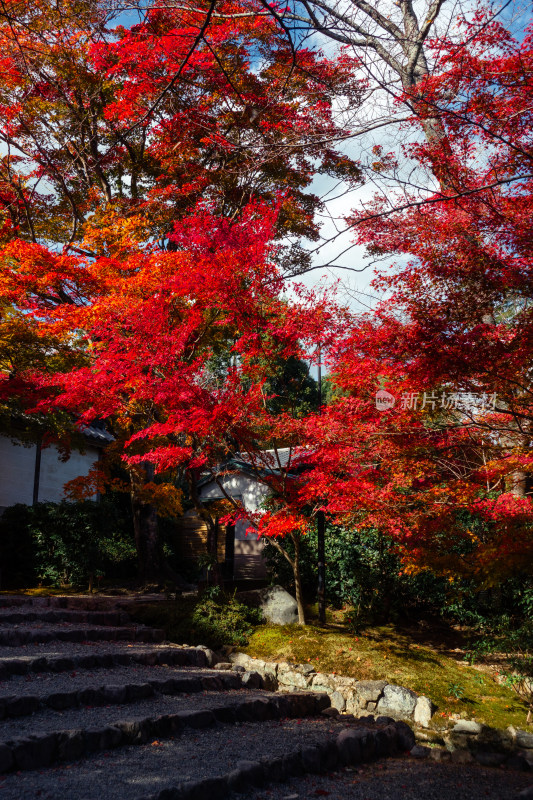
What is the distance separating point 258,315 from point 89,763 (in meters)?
5.92

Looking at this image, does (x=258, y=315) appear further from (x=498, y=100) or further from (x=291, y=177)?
(x=291, y=177)

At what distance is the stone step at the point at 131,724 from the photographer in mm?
4188

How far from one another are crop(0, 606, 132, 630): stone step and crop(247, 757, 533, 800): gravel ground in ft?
17.6

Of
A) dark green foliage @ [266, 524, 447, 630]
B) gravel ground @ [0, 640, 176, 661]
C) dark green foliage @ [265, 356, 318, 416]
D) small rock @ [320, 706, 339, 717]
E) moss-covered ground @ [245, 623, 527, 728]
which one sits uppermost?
dark green foliage @ [265, 356, 318, 416]

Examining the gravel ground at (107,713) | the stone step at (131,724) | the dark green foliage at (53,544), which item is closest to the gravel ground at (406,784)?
the stone step at (131,724)

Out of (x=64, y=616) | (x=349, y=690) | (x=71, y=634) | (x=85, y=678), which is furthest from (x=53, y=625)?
(x=349, y=690)

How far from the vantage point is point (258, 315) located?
8.42 meters

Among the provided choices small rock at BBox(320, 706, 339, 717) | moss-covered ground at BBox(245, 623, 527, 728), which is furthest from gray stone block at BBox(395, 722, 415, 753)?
small rock at BBox(320, 706, 339, 717)

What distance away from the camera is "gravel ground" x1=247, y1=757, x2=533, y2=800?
4.47 metres

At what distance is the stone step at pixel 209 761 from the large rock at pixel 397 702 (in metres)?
0.59

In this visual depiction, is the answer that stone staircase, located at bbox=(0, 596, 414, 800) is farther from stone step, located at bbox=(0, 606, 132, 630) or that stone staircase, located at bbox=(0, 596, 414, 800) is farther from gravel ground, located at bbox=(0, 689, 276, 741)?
stone step, located at bbox=(0, 606, 132, 630)

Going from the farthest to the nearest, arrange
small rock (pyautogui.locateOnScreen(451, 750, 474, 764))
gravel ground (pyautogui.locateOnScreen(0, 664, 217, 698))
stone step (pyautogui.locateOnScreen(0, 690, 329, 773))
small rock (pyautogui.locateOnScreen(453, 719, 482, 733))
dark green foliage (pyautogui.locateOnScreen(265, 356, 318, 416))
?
dark green foliage (pyautogui.locateOnScreen(265, 356, 318, 416)) → small rock (pyautogui.locateOnScreen(453, 719, 482, 733)) → small rock (pyautogui.locateOnScreen(451, 750, 474, 764)) → gravel ground (pyautogui.locateOnScreen(0, 664, 217, 698)) → stone step (pyautogui.locateOnScreen(0, 690, 329, 773))

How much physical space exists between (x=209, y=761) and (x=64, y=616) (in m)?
5.46

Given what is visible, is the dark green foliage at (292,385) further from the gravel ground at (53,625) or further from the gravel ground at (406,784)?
the gravel ground at (406,784)
